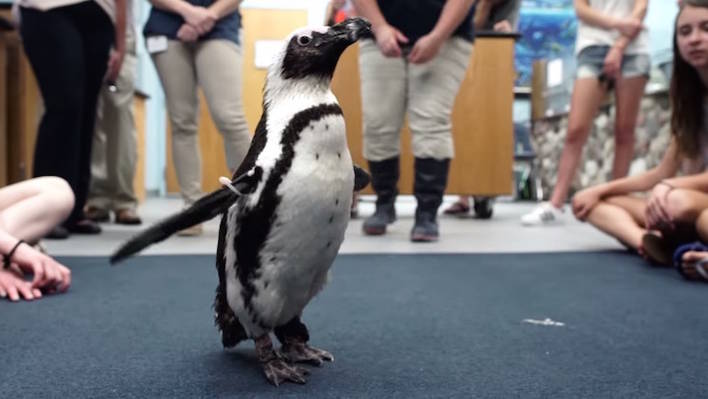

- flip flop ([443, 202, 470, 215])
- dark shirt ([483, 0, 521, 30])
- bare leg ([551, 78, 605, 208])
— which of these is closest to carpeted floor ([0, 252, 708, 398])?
bare leg ([551, 78, 605, 208])

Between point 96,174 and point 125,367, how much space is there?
235 cm

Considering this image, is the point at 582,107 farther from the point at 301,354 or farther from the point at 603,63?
the point at 301,354

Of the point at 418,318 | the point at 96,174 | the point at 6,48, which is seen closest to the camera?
the point at 418,318

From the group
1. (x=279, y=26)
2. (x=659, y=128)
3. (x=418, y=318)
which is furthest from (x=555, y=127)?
(x=418, y=318)

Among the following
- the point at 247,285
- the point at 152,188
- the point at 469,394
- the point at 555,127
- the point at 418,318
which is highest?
the point at 247,285

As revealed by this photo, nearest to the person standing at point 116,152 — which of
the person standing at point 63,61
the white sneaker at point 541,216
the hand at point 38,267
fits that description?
the person standing at point 63,61

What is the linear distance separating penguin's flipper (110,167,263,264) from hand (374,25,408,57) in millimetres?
1474

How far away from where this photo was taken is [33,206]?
4.95 feet

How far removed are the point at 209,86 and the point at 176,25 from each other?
22 centimetres

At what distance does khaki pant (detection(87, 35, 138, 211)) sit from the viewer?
9.80 ft

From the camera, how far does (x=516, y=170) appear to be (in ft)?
17.6

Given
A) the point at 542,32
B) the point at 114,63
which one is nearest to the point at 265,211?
the point at 114,63

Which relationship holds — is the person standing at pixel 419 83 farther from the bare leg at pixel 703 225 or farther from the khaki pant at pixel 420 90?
the bare leg at pixel 703 225

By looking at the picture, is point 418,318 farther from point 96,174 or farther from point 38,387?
point 96,174
